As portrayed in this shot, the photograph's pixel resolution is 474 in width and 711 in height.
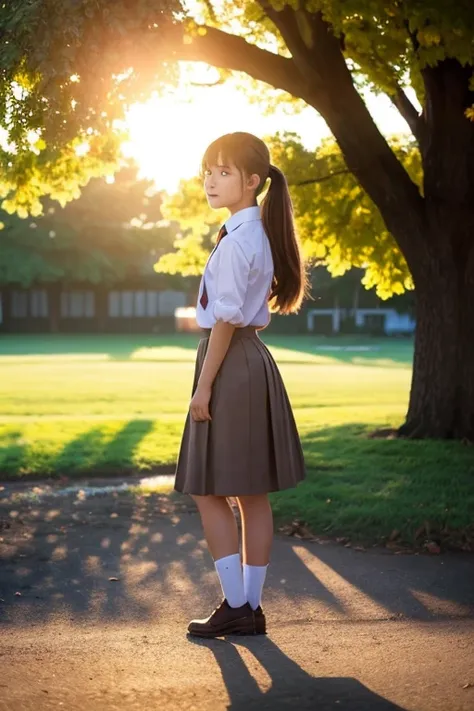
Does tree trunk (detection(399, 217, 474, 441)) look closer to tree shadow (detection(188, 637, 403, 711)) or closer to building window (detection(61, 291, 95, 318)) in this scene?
tree shadow (detection(188, 637, 403, 711))

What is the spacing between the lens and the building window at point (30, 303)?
58.3 metres

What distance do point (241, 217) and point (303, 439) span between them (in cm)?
809

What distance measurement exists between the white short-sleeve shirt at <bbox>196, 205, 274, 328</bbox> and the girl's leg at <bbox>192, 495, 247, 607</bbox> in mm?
782

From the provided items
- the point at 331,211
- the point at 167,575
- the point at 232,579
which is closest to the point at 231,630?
the point at 232,579

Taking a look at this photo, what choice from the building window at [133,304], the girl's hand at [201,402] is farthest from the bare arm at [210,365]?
the building window at [133,304]

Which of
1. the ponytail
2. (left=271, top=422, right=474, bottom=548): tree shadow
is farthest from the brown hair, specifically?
(left=271, top=422, right=474, bottom=548): tree shadow

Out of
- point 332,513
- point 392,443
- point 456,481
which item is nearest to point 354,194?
point 392,443

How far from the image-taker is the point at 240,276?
4289 millimetres

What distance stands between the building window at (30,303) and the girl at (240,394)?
180ft

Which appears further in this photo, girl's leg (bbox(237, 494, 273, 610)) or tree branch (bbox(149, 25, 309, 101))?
tree branch (bbox(149, 25, 309, 101))

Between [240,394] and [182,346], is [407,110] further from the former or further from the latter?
[182,346]

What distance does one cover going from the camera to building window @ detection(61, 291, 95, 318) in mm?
58938

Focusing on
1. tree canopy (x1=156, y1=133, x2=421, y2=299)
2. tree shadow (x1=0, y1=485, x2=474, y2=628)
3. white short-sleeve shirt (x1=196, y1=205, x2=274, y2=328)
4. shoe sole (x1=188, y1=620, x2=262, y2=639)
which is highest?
tree canopy (x1=156, y1=133, x2=421, y2=299)

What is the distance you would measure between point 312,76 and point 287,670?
27.3ft
